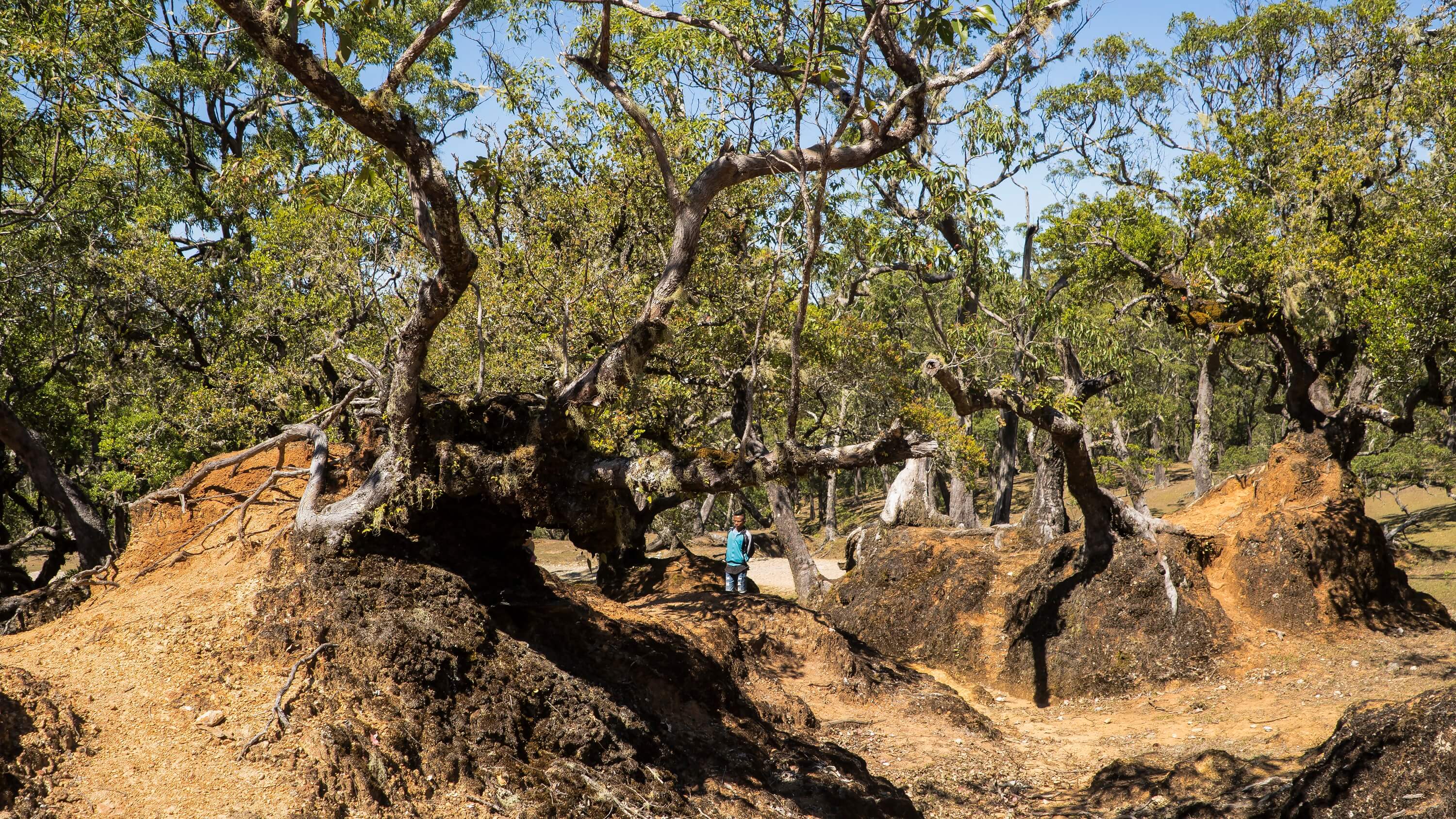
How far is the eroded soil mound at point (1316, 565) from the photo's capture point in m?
10.7

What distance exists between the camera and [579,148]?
13391 millimetres

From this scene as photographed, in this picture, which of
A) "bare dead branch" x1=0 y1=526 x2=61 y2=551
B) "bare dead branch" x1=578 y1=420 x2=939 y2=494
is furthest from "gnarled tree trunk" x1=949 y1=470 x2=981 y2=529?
"bare dead branch" x1=0 y1=526 x2=61 y2=551

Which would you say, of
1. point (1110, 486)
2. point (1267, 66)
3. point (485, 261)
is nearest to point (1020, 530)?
point (485, 261)

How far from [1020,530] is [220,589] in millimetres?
10602

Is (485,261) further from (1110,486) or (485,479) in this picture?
(1110,486)

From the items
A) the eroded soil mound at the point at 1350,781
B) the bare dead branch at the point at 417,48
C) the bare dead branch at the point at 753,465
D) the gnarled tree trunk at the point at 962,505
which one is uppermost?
the bare dead branch at the point at 417,48

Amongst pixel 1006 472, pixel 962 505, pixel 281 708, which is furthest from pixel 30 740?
pixel 1006 472

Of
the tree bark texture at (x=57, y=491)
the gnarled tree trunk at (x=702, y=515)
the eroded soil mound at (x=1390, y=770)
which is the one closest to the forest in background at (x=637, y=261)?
the tree bark texture at (x=57, y=491)

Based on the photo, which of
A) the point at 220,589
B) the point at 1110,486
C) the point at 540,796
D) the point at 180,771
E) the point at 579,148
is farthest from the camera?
the point at 1110,486

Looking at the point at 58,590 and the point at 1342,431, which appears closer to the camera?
the point at 58,590

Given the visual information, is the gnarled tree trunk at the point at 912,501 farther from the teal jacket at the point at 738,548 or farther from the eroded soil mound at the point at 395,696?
the eroded soil mound at the point at 395,696

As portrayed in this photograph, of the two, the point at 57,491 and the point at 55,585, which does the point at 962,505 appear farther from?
the point at 55,585

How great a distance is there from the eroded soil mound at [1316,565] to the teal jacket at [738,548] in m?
5.98

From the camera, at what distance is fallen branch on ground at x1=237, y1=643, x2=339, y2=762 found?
202 inches
